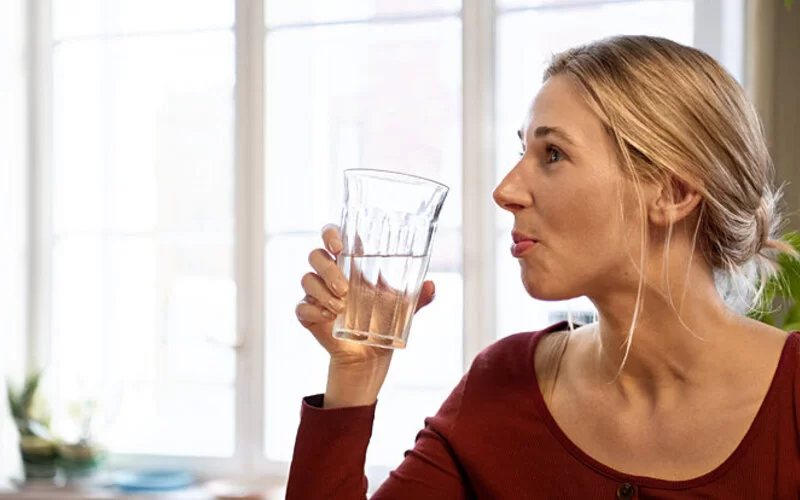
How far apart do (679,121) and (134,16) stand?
2.45m

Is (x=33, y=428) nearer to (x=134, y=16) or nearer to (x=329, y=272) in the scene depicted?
(x=134, y=16)

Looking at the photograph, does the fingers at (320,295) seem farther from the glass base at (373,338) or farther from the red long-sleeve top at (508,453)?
the red long-sleeve top at (508,453)

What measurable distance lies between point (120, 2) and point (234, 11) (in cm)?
46

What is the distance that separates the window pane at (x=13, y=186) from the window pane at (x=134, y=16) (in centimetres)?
15

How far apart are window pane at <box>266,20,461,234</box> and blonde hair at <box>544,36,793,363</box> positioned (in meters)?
1.59

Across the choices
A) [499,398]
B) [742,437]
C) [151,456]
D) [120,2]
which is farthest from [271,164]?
[742,437]

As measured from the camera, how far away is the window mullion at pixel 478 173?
2.81m


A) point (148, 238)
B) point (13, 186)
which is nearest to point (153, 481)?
point (148, 238)

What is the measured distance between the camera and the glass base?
1128mm

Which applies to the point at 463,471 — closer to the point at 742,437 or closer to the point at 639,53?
the point at 742,437

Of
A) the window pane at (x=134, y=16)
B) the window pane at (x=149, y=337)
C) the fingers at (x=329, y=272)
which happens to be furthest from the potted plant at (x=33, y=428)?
the fingers at (x=329, y=272)

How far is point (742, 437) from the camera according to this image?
4.11 feet

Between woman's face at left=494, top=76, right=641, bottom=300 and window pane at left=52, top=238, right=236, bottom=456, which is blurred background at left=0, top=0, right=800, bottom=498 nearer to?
window pane at left=52, top=238, right=236, bottom=456

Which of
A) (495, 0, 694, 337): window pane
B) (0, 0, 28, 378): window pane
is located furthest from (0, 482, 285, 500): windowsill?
(495, 0, 694, 337): window pane
